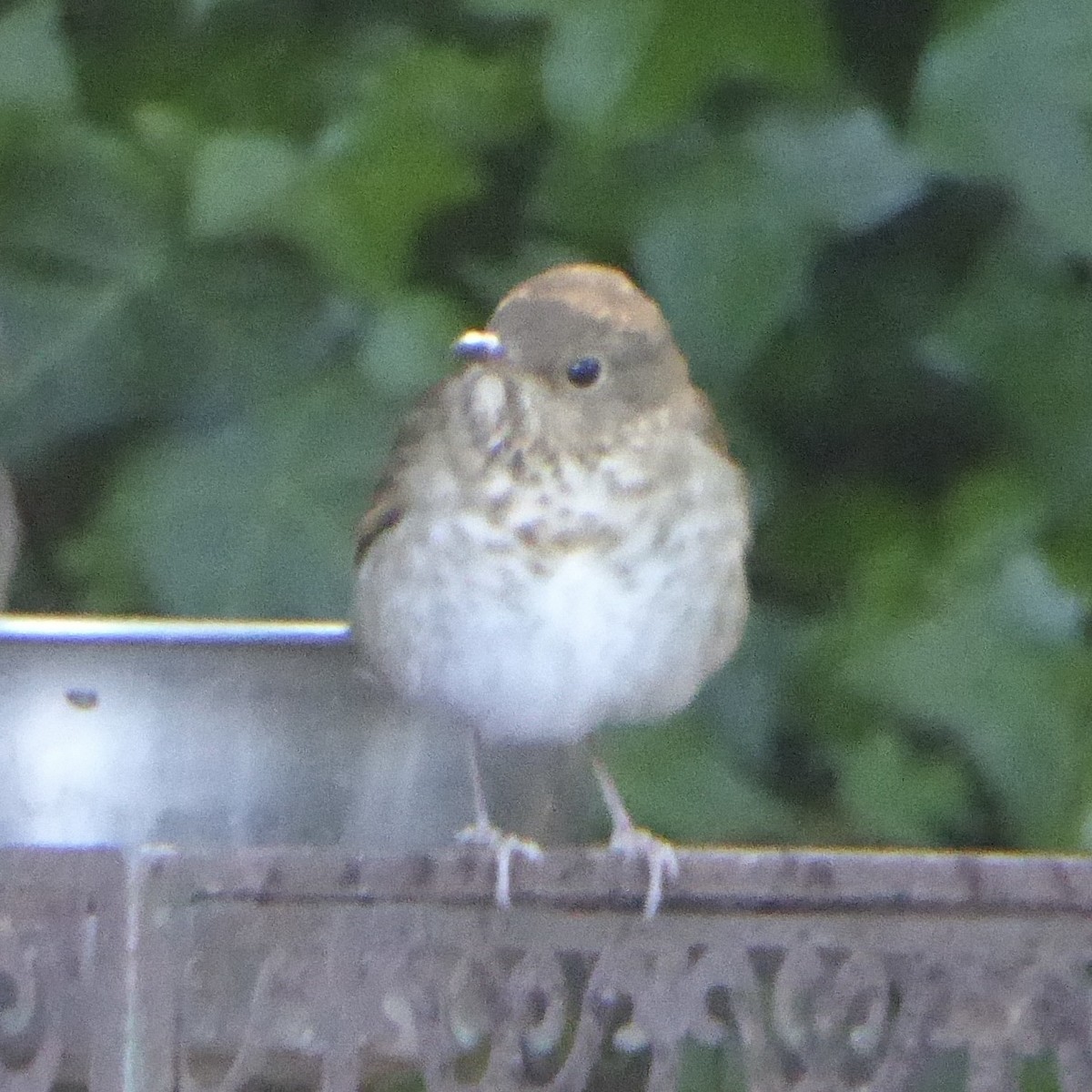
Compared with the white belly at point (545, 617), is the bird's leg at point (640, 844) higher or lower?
lower

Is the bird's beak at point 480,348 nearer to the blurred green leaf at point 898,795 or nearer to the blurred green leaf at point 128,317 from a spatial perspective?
the blurred green leaf at point 128,317

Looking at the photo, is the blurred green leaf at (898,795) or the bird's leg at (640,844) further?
the blurred green leaf at (898,795)

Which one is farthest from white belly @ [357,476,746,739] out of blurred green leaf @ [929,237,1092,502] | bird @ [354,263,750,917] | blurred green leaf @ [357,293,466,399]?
blurred green leaf @ [929,237,1092,502]

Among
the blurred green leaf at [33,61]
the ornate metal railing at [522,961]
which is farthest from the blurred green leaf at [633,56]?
the ornate metal railing at [522,961]

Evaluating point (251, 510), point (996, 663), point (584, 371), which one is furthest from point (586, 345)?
point (996, 663)

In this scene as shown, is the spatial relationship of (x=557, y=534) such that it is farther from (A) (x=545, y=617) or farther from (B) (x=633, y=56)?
(B) (x=633, y=56)

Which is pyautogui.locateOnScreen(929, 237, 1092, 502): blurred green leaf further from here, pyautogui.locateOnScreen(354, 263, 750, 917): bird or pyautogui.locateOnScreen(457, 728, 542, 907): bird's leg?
pyautogui.locateOnScreen(457, 728, 542, 907): bird's leg

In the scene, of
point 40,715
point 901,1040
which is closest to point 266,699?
point 40,715

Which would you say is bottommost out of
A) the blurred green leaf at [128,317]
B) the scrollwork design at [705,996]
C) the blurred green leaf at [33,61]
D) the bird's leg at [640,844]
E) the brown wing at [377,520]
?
the scrollwork design at [705,996]

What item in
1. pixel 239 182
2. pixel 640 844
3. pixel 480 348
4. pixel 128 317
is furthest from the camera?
pixel 128 317
